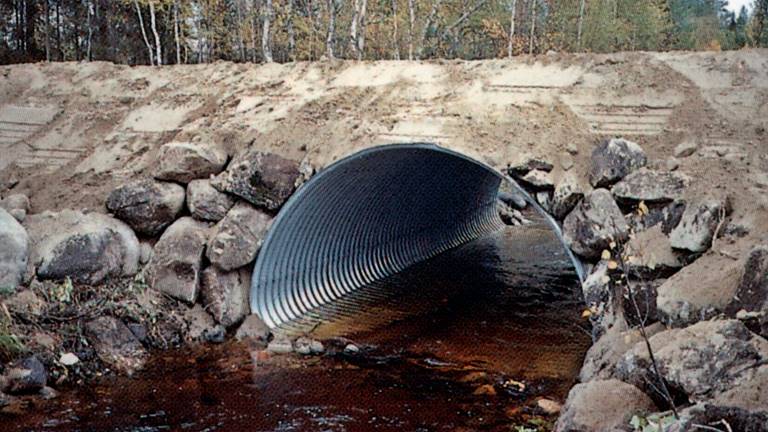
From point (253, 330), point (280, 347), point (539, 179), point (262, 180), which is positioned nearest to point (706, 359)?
point (539, 179)

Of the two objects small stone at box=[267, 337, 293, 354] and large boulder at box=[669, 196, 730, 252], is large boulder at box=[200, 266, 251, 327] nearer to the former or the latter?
small stone at box=[267, 337, 293, 354]

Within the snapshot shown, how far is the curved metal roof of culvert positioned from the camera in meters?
9.34

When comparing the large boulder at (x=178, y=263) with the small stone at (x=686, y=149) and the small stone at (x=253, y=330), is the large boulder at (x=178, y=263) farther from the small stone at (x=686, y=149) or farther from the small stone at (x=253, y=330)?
the small stone at (x=686, y=149)

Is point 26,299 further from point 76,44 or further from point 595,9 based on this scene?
point 595,9

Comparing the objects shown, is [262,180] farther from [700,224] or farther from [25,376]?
[700,224]

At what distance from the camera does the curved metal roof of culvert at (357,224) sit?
9344mm

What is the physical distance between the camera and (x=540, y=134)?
8.52m

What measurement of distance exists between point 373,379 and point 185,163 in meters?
3.95

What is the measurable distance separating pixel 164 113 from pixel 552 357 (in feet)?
23.0

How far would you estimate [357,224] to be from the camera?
11555 mm

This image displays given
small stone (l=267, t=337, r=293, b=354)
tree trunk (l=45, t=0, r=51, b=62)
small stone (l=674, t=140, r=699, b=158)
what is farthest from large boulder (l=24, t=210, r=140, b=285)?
tree trunk (l=45, t=0, r=51, b=62)

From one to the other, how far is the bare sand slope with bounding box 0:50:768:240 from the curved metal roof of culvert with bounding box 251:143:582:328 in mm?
607

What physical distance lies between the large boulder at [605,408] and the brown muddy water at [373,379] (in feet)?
3.64

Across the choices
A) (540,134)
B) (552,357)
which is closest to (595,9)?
(540,134)
